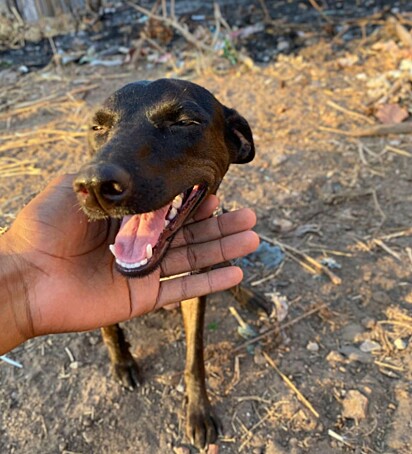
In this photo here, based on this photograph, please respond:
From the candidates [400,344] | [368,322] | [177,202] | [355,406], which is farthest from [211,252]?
[400,344]

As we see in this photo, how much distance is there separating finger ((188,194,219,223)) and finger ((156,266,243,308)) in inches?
13.8

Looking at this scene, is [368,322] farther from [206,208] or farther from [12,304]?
[12,304]

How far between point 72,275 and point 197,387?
0.96 metres

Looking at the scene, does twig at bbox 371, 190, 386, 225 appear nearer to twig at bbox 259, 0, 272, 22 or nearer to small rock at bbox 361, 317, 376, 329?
small rock at bbox 361, 317, 376, 329

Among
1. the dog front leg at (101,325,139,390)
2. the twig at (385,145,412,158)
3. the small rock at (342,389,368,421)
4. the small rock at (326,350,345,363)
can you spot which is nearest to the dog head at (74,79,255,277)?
the dog front leg at (101,325,139,390)

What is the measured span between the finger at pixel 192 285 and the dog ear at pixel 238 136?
2.42ft

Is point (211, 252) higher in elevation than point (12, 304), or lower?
lower

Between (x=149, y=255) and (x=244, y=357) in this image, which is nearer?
(x=149, y=255)

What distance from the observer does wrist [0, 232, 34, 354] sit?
2.32m

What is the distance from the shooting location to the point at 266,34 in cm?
720

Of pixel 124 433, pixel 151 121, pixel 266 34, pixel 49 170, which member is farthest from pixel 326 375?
pixel 266 34

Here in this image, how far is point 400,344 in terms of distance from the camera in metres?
3.15

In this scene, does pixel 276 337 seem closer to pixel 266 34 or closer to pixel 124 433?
pixel 124 433

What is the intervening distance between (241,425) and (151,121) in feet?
5.60
